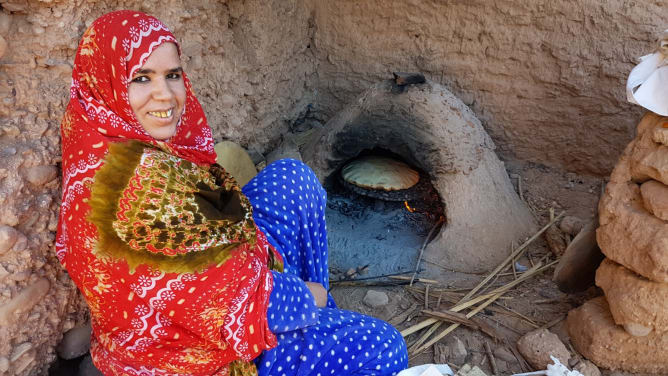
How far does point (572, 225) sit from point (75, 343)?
8.04ft

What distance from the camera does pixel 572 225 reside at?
9.81 ft

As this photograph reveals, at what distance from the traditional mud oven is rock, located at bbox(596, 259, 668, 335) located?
823 millimetres

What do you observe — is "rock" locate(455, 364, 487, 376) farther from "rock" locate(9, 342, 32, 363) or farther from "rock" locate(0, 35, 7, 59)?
"rock" locate(0, 35, 7, 59)

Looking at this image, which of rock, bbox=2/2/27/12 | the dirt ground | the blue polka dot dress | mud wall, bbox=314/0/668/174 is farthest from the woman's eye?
mud wall, bbox=314/0/668/174

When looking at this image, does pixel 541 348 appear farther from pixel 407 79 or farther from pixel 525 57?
pixel 525 57

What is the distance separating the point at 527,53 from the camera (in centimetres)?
322

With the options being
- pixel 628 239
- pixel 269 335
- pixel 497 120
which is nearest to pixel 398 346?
pixel 269 335

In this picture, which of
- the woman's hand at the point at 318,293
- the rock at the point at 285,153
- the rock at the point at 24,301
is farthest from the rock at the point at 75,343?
the rock at the point at 285,153

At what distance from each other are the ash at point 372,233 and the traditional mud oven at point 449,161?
0.05 m

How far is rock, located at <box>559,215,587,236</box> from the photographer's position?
2969 millimetres

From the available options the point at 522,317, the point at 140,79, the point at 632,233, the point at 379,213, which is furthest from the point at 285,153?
the point at 632,233

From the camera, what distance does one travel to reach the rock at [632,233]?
197 centimetres

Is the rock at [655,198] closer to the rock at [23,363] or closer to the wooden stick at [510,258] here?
the wooden stick at [510,258]

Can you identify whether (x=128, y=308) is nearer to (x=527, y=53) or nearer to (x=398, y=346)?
(x=398, y=346)
